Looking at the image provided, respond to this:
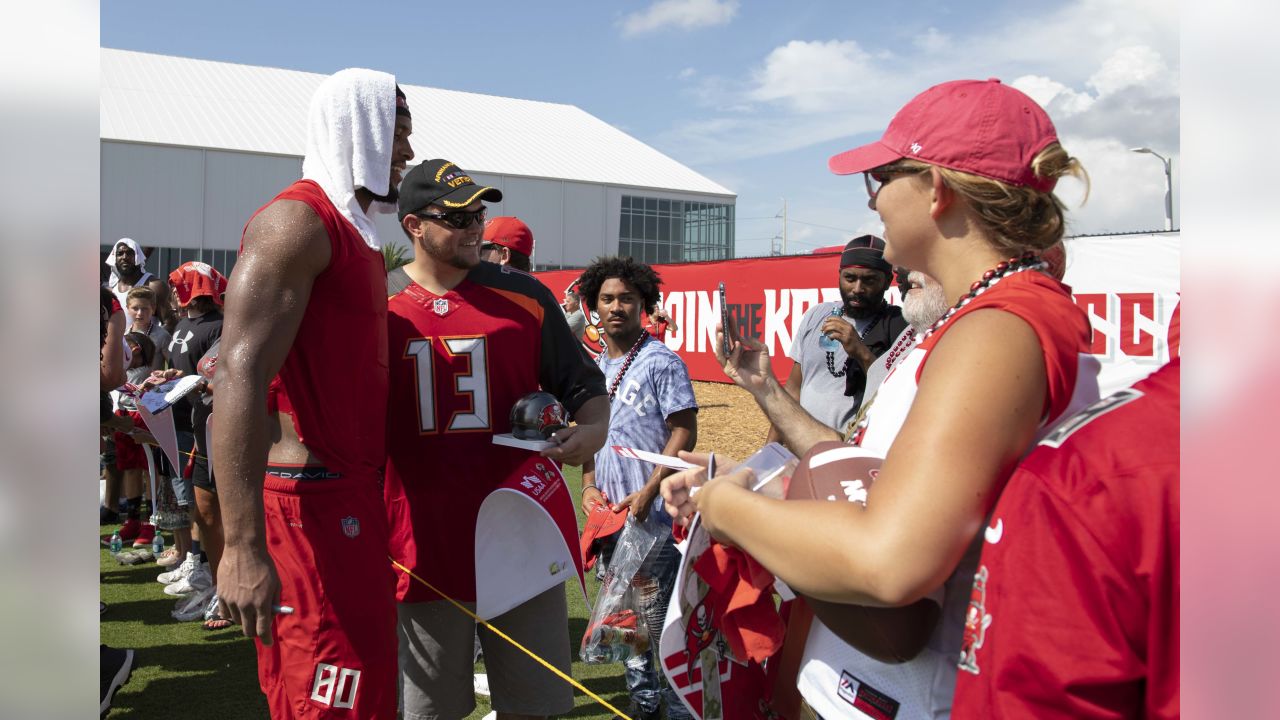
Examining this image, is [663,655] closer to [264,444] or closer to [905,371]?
[905,371]

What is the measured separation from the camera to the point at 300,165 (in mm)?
43281

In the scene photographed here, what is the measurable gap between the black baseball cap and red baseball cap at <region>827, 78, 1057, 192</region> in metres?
1.91

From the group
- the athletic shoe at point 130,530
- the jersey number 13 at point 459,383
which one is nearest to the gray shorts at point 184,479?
the athletic shoe at point 130,530

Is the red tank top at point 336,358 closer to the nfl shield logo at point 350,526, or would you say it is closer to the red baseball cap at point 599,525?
the nfl shield logo at point 350,526

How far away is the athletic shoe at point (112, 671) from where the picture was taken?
4.31m

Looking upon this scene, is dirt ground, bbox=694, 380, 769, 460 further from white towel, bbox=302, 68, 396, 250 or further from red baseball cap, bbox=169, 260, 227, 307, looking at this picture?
white towel, bbox=302, 68, 396, 250

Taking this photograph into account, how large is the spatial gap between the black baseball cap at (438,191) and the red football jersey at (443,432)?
348 millimetres

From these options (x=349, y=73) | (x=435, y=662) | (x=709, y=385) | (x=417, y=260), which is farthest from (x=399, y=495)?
(x=709, y=385)

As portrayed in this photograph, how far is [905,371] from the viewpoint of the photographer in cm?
158

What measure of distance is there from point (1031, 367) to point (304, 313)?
1822mm

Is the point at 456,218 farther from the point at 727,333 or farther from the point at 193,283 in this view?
the point at 193,283

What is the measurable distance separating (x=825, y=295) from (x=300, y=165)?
118 ft

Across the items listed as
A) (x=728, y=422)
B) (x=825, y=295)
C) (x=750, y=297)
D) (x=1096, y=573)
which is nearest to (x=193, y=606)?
(x=1096, y=573)
